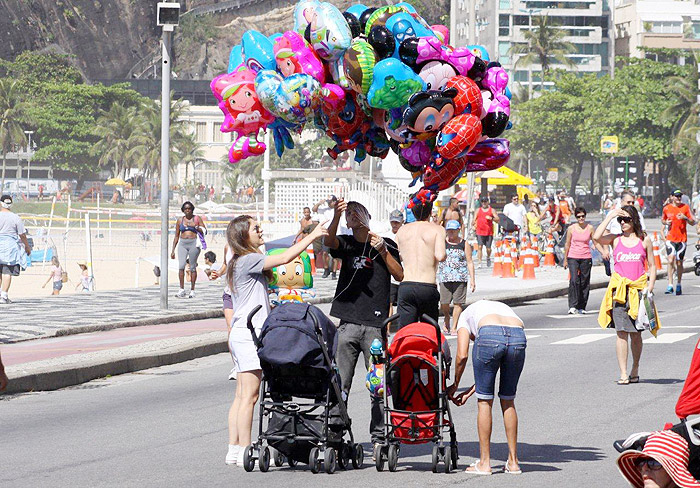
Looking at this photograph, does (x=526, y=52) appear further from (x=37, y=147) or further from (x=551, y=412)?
(x=551, y=412)

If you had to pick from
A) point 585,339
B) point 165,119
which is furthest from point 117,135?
point 585,339

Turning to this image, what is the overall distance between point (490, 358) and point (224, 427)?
10.4 feet

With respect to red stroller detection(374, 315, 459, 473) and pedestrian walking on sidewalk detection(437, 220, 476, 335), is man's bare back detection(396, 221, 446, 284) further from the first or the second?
pedestrian walking on sidewalk detection(437, 220, 476, 335)

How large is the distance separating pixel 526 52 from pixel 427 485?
428ft

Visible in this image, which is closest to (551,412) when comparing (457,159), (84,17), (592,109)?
(457,159)

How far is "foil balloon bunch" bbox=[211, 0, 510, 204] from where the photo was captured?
400 inches

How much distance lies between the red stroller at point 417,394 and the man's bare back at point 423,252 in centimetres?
107

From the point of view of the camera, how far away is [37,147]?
440 ft

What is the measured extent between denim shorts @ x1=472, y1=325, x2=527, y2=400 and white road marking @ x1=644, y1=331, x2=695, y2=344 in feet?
30.8

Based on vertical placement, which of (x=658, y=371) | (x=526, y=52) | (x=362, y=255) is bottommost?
(x=658, y=371)

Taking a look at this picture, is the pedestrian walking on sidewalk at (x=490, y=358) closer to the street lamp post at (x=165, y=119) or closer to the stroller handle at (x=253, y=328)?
the stroller handle at (x=253, y=328)

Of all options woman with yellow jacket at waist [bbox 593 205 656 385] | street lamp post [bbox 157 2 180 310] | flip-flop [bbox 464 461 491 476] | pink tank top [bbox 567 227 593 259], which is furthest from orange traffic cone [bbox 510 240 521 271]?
flip-flop [bbox 464 461 491 476]

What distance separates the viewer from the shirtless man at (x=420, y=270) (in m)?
9.91

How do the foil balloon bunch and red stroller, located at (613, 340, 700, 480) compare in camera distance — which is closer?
red stroller, located at (613, 340, 700, 480)
